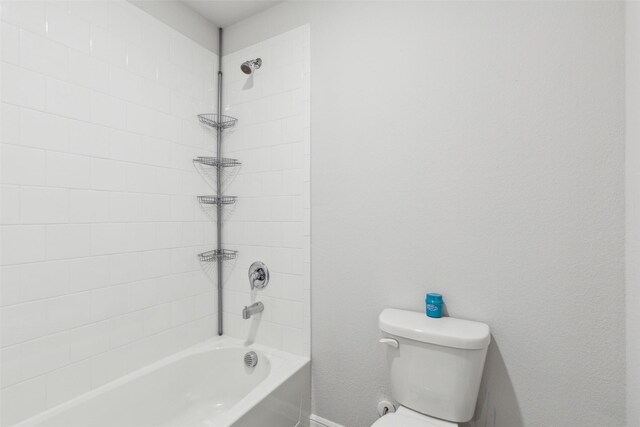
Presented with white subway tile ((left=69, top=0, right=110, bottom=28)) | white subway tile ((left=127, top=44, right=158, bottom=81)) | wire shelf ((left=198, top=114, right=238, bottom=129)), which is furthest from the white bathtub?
white subway tile ((left=69, top=0, right=110, bottom=28))

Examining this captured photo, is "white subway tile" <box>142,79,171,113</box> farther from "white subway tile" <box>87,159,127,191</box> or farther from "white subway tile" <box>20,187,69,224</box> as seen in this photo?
"white subway tile" <box>20,187,69,224</box>

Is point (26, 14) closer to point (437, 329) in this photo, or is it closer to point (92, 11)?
point (92, 11)

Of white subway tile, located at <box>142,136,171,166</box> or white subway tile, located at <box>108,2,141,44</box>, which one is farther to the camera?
white subway tile, located at <box>142,136,171,166</box>

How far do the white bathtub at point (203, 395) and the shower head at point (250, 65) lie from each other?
1.61 m

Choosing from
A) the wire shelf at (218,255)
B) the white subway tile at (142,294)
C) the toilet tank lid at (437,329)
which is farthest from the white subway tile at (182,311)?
the toilet tank lid at (437,329)

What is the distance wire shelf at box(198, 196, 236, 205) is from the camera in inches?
75.7

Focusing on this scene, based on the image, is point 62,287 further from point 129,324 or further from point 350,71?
point 350,71

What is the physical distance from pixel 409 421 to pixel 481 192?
0.95 m

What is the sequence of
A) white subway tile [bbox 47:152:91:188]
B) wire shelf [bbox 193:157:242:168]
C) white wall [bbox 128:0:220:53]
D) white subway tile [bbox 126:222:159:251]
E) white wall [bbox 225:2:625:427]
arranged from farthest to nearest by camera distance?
wire shelf [bbox 193:157:242:168], white wall [bbox 128:0:220:53], white subway tile [bbox 126:222:159:251], white subway tile [bbox 47:152:91:188], white wall [bbox 225:2:625:427]

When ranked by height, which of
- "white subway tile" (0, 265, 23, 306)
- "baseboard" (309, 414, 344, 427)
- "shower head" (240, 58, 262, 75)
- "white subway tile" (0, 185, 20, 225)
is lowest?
"baseboard" (309, 414, 344, 427)

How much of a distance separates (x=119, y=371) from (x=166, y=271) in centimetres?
50

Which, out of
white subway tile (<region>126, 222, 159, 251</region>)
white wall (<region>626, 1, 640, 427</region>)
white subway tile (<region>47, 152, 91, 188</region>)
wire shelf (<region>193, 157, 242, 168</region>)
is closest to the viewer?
white wall (<region>626, 1, 640, 427</region>)

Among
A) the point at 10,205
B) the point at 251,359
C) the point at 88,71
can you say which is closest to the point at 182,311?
the point at 251,359

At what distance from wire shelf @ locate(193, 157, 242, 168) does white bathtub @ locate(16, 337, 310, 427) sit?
109cm
